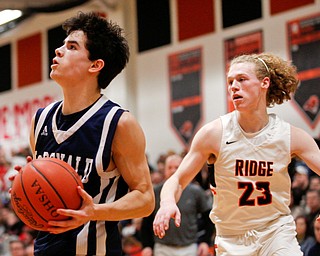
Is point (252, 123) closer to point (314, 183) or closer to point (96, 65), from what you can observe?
point (96, 65)

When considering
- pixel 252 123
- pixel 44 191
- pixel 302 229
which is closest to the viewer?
pixel 44 191

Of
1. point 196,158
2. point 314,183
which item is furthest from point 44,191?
point 314,183

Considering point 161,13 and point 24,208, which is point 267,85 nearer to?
point 24,208

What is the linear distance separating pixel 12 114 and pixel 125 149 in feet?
42.7

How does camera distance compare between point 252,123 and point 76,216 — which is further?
point 252,123

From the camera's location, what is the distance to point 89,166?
13.3ft

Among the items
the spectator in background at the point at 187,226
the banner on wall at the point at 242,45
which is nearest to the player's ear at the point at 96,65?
the spectator in background at the point at 187,226

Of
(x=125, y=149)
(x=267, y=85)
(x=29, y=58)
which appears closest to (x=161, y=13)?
(x=29, y=58)

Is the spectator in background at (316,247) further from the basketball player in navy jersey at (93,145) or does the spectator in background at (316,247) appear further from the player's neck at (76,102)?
the player's neck at (76,102)

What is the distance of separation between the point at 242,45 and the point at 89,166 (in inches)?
336

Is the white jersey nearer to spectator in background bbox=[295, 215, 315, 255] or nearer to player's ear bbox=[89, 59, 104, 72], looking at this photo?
player's ear bbox=[89, 59, 104, 72]

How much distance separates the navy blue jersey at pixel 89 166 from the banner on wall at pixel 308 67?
24.2 feet

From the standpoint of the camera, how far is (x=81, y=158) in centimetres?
407

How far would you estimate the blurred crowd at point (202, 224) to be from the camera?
840 centimetres
